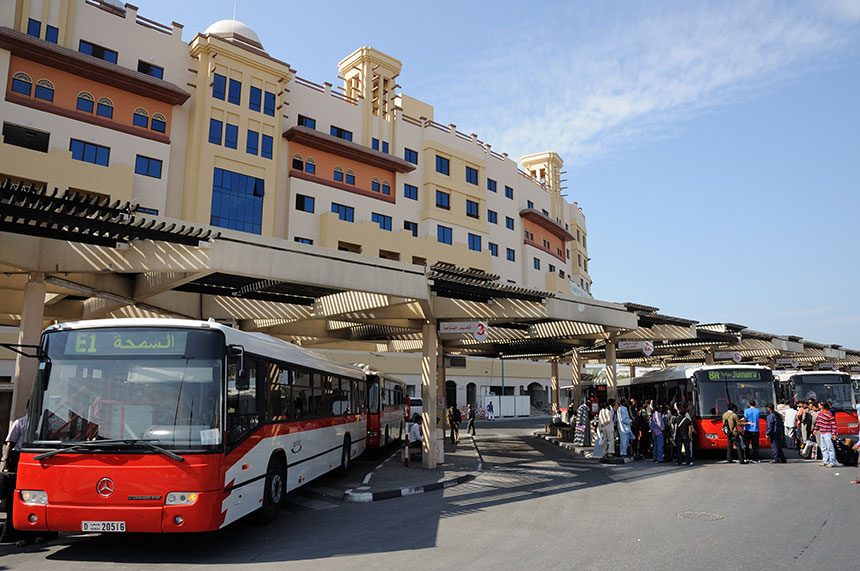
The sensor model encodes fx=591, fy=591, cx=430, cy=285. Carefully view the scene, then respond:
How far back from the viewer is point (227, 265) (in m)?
12.2

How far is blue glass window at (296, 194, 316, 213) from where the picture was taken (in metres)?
38.9

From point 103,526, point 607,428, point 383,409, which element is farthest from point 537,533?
point 383,409

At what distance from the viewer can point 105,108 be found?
31.4m

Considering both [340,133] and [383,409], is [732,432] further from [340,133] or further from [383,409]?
[340,133]

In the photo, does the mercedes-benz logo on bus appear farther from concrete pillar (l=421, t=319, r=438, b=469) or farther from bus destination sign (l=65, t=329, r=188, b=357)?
concrete pillar (l=421, t=319, r=438, b=469)

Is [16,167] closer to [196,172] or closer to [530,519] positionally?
[196,172]

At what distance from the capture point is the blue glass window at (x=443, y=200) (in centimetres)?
4805

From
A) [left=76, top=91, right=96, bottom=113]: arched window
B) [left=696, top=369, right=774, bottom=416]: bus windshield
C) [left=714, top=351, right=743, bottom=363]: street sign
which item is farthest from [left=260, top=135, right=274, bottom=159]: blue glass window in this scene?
[left=714, top=351, right=743, bottom=363]: street sign

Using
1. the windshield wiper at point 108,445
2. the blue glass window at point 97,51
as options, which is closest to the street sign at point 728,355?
the windshield wiper at point 108,445

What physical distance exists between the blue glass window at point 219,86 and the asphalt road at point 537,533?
93.6 ft

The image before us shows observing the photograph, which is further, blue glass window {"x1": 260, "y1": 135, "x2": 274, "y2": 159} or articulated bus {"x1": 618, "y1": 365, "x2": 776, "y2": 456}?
blue glass window {"x1": 260, "y1": 135, "x2": 274, "y2": 159}

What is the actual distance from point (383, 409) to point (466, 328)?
629cm

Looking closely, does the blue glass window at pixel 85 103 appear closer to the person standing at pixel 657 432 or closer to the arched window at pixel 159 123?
the arched window at pixel 159 123

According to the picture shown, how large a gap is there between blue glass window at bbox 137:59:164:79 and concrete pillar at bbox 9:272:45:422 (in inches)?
935
